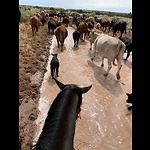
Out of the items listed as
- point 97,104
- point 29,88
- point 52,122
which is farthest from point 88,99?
point 52,122

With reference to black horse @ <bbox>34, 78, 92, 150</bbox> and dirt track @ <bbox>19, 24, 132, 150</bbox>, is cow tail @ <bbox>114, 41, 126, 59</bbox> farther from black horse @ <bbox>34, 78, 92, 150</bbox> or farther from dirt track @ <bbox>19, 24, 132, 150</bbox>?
black horse @ <bbox>34, 78, 92, 150</bbox>

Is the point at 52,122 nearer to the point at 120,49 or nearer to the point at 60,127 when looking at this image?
the point at 60,127

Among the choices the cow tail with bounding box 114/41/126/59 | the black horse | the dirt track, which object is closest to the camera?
the black horse

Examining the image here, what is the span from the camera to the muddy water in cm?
610

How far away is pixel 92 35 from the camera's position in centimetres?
1490

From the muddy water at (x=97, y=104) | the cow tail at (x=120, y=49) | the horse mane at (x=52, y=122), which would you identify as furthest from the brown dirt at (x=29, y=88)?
the cow tail at (x=120, y=49)

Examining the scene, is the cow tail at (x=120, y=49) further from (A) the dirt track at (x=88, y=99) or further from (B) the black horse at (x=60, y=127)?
(B) the black horse at (x=60, y=127)

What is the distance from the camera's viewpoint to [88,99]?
8.41 meters

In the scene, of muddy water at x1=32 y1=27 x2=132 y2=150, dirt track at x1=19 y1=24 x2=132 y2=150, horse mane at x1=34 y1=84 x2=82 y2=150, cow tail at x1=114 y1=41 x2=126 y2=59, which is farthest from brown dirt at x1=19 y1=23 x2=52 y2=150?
cow tail at x1=114 y1=41 x2=126 y2=59

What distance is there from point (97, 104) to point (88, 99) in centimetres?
46

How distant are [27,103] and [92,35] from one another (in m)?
8.48

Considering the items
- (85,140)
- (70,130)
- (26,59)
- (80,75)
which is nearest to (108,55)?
(80,75)
